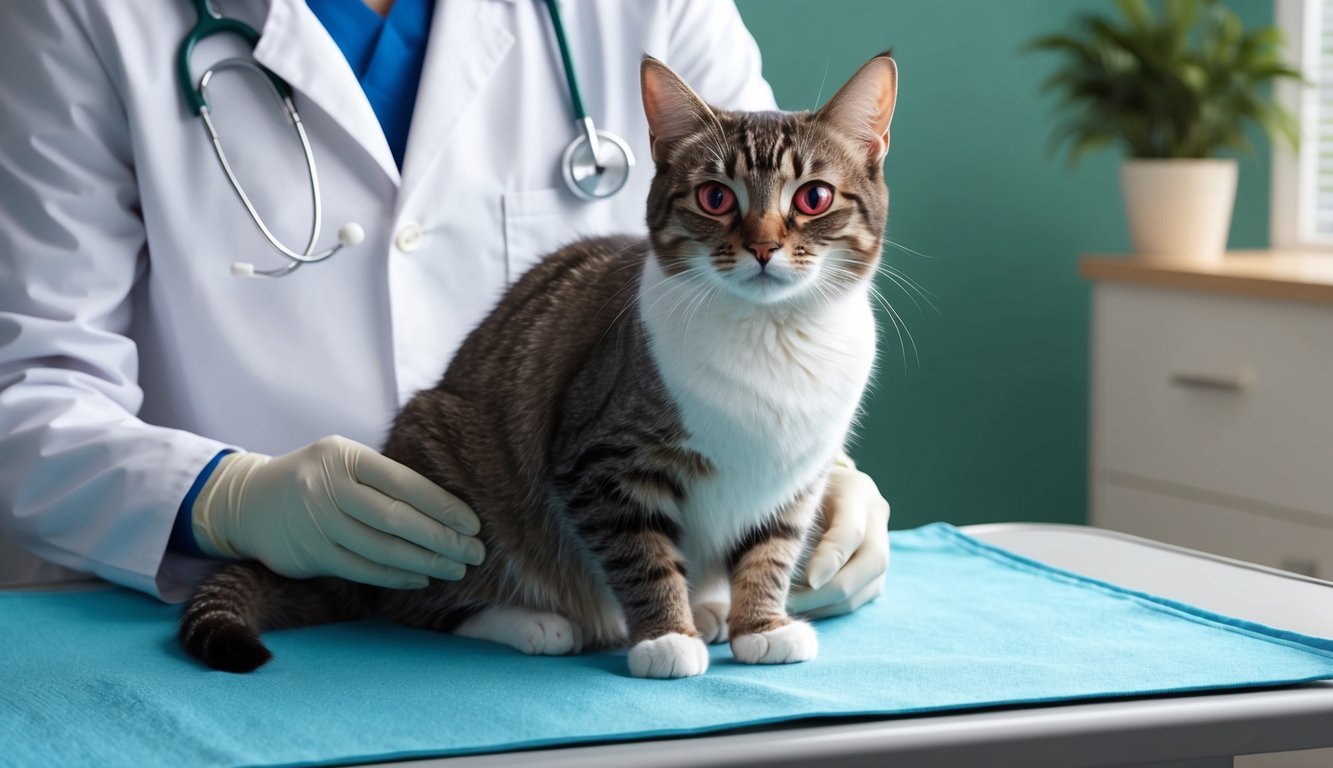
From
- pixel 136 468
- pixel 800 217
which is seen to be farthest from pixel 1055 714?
pixel 136 468

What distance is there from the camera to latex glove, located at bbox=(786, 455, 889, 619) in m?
1.14

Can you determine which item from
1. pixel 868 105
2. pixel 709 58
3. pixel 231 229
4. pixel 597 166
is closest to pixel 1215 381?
pixel 709 58

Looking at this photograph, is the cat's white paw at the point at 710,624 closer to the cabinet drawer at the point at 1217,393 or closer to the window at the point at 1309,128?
the cabinet drawer at the point at 1217,393

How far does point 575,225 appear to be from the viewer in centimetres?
155

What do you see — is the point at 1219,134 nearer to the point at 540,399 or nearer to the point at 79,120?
the point at 540,399

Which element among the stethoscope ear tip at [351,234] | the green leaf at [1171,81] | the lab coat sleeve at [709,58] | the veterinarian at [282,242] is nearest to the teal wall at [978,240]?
the green leaf at [1171,81]

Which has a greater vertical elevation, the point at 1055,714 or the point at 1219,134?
the point at 1219,134

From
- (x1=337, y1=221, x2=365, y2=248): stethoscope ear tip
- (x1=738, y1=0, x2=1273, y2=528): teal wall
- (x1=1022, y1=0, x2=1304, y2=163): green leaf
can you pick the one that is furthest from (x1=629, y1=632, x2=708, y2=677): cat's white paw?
(x1=1022, y1=0, x2=1304, y2=163): green leaf

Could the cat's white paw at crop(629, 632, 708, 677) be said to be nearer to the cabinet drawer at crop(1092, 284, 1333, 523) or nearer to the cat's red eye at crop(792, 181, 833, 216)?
the cat's red eye at crop(792, 181, 833, 216)

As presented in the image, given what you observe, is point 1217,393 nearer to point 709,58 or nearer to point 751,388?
point 709,58

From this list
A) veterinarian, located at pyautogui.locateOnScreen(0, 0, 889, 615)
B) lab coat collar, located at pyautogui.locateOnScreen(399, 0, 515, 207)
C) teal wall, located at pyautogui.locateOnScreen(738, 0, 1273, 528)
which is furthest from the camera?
teal wall, located at pyautogui.locateOnScreen(738, 0, 1273, 528)

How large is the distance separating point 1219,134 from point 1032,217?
47 cm

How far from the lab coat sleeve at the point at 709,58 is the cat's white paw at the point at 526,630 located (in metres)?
0.77

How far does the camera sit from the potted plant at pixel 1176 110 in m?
2.60
